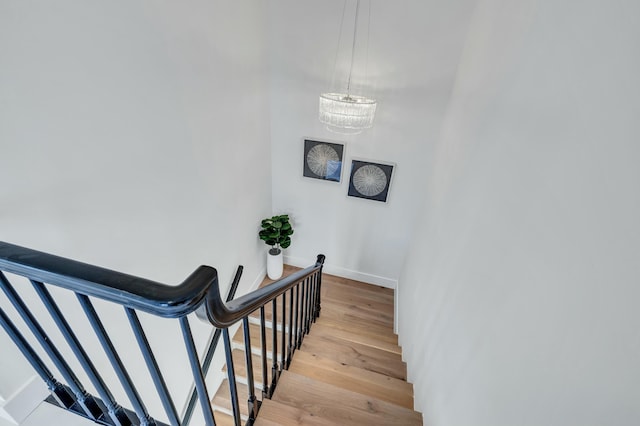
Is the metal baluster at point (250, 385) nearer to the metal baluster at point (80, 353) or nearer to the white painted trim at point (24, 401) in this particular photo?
the metal baluster at point (80, 353)

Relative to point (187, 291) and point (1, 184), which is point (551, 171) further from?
point (1, 184)

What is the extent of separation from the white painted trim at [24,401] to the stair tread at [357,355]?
178cm

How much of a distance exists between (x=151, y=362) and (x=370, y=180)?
114 inches

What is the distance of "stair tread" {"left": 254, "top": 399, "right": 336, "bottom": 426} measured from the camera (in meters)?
1.32

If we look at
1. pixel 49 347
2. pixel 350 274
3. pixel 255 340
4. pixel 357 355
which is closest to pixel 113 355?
pixel 49 347

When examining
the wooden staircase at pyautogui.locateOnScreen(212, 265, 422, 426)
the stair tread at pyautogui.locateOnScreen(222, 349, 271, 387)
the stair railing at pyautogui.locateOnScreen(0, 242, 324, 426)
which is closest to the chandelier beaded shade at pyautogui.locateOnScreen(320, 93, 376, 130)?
the stair railing at pyautogui.locateOnScreen(0, 242, 324, 426)

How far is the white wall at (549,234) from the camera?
0.53 m

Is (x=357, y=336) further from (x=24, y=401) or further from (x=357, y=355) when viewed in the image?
(x=24, y=401)

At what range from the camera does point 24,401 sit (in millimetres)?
1009

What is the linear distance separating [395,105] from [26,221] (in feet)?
9.26

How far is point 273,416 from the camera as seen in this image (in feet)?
4.42

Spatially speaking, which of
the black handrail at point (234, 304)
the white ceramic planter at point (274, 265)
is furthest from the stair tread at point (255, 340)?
the black handrail at point (234, 304)

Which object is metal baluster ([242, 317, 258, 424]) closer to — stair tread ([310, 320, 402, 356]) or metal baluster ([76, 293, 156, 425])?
metal baluster ([76, 293, 156, 425])

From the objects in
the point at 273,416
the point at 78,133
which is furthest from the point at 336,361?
the point at 78,133
